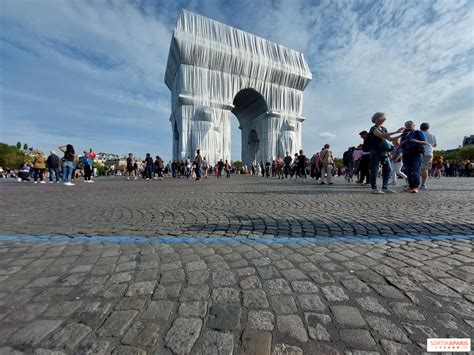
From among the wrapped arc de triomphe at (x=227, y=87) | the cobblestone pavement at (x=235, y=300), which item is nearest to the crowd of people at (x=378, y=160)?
the cobblestone pavement at (x=235, y=300)

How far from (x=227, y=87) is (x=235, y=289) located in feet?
89.9

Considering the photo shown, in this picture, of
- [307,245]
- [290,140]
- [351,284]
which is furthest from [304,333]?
[290,140]

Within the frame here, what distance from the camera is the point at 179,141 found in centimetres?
2486

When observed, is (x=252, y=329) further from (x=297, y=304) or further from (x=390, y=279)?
(x=390, y=279)

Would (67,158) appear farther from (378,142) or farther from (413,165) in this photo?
(413,165)

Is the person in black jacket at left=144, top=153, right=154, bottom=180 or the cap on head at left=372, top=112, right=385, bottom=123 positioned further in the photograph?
the person in black jacket at left=144, top=153, right=154, bottom=180

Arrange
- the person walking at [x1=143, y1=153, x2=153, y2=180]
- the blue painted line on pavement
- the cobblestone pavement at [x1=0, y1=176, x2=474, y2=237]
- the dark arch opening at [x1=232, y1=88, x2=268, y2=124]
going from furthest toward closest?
the dark arch opening at [x1=232, y1=88, x2=268, y2=124]
the person walking at [x1=143, y1=153, x2=153, y2=180]
the cobblestone pavement at [x1=0, y1=176, x2=474, y2=237]
the blue painted line on pavement

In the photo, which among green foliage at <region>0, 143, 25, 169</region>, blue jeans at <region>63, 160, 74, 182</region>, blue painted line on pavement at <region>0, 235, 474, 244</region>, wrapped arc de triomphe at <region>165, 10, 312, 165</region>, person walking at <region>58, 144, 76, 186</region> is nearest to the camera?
blue painted line on pavement at <region>0, 235, 474, 244</region>

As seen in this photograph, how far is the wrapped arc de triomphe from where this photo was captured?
24281 millimetres

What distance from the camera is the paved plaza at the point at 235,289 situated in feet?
3.75

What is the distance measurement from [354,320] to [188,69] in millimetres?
26589

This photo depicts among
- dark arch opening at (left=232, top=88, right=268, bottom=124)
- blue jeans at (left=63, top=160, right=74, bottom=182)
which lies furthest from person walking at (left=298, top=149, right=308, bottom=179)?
dark arch opening at (left=232, top=88, right=268, bottom=124)

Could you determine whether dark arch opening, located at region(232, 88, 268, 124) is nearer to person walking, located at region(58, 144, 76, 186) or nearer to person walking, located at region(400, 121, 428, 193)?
person walking, located at region(58, 144, 76, 186)

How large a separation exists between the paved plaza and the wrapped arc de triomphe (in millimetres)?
22249
